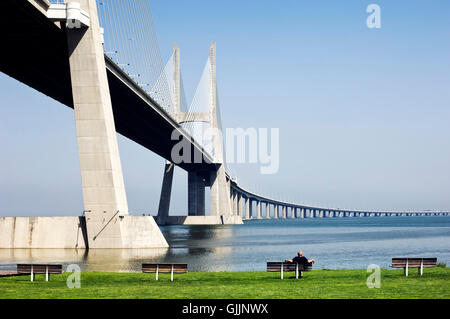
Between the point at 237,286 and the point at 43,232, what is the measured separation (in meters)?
23.6

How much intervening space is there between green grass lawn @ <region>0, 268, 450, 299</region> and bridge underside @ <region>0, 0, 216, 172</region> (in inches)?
678

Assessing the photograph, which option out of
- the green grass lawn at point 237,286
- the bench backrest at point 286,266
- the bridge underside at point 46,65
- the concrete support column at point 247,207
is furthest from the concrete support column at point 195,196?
the bench backrest at point 286,266

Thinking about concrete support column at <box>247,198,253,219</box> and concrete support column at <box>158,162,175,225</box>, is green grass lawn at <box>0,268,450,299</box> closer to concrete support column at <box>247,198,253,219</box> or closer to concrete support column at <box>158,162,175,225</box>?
concrete support column at <box>158,162,175,225</box>

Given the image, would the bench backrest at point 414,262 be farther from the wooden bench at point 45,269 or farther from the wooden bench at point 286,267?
the wooden bench at point 45,269

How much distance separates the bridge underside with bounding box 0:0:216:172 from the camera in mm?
32906

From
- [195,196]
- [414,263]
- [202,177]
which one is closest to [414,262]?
[414,263]

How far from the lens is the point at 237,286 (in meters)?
16.2

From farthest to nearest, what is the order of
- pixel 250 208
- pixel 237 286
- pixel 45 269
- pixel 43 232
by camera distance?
pixel 250 208, pixel 43 232, pixel 45 269, pixel 237 286

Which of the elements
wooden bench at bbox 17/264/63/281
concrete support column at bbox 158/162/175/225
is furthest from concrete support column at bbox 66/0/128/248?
Result: concrete support column at bbox 158/162/175/225

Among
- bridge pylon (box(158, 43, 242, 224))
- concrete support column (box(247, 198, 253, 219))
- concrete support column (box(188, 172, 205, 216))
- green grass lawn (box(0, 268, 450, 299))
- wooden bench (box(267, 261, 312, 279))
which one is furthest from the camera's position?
concrete support column (box(247, 198, 253, 219))

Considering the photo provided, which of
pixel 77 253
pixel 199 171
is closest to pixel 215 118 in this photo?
pixel 199 171

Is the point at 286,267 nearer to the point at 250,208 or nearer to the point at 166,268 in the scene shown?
the point at 166,268

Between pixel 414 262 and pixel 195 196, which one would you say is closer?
pixel 414 262
